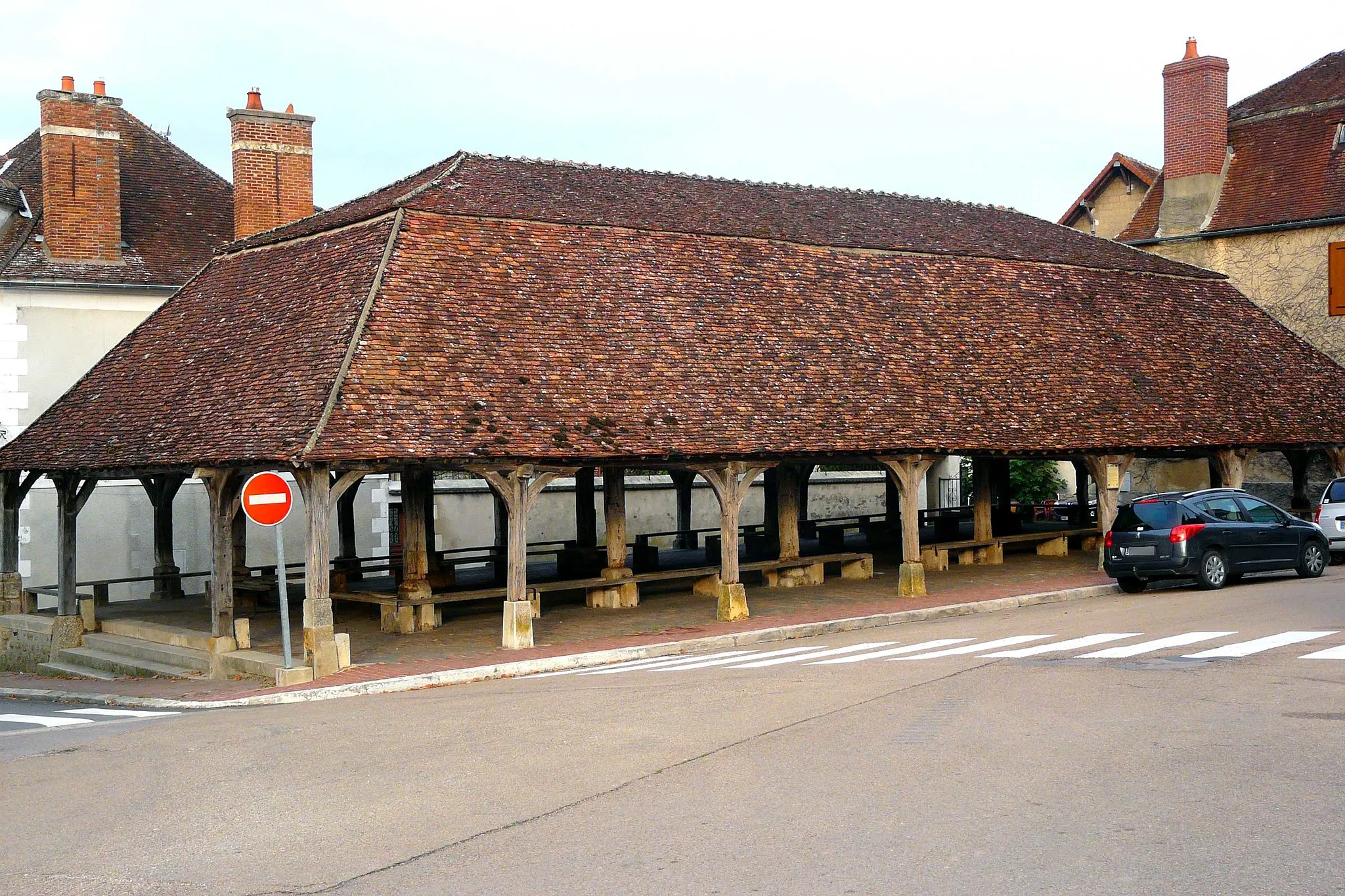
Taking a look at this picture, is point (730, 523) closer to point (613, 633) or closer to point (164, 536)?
point (613, 633)

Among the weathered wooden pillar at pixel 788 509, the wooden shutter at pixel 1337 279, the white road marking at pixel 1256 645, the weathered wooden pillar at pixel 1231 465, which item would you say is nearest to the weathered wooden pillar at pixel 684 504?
the weathered wooden pillar at pixel 788 509

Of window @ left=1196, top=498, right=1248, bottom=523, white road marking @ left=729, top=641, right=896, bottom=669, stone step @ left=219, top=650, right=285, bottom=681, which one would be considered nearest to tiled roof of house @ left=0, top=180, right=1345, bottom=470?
stone step @ left=219, top=650, right=285, bottom=681

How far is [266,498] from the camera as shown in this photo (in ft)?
50.3

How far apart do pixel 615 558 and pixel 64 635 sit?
27.7ft

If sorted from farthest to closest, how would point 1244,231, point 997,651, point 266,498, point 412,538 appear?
point 1244,231, point 412,538, point 266,498, point 997,651

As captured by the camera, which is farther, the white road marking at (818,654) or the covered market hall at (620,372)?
the covered market hall at (620,372)

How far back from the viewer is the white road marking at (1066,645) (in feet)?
45.0

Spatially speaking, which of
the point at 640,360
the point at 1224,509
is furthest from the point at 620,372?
the point at 1224,509

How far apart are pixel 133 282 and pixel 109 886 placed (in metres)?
22.1

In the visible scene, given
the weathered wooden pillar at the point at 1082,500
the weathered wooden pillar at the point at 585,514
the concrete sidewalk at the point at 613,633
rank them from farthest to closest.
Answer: the weathered wooden pillar at the point at 1082,500, the weathered wooden pillar at the point at 585,514, the concrete sidewalk at the point at 613,633

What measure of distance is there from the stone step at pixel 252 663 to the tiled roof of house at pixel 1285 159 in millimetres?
24254

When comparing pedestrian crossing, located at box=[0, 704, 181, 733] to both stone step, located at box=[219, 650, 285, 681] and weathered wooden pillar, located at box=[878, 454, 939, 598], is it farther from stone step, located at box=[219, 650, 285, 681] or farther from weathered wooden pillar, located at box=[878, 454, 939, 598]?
weathered wooden pillar, located at box=[878, 454, 939, 598]

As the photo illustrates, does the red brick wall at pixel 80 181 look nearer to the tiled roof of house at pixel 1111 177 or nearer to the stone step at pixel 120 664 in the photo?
the stone step at pixel 120 664

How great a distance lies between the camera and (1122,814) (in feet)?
23.0
